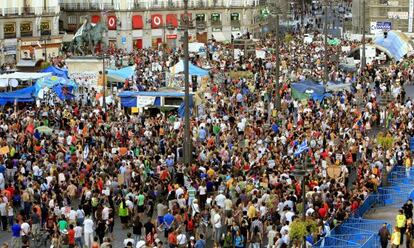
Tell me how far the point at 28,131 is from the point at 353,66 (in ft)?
89.7

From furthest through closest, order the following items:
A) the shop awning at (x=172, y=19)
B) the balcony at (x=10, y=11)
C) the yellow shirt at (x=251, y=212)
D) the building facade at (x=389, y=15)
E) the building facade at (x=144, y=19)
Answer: the shop awning at (x=172, y=19) < the building facade at (x=144, y=19) < the building facade at (x=389, y=15) < the balcony at (x=10, y=11) < the yellow shirt at (x=251, y=212)

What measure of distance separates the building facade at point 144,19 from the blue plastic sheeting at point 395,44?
21527mm

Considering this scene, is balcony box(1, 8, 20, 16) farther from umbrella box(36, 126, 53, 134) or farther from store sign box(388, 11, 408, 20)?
umbrella box(36, 126, 53, 134)

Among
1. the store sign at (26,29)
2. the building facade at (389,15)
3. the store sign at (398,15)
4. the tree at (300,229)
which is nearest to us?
the tree at (300,229)

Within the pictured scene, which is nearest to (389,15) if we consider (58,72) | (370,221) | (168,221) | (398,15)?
(398,15)

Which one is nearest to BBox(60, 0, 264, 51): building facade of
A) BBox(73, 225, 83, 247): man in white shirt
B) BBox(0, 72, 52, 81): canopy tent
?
BBox(0, 72, 52, 81): canopy tent

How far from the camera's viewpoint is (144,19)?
89.4 m

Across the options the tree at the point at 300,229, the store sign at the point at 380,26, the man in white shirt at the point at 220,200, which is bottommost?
the man in white shirt at the point at 220,200

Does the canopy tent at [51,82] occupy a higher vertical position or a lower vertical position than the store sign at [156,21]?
lower

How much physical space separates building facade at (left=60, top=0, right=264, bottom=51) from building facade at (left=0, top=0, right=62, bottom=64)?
6052 mm

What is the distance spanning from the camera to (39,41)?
78375mm

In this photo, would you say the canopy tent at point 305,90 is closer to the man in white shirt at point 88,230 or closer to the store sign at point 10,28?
Answer: the man in white shirt at point 88,230

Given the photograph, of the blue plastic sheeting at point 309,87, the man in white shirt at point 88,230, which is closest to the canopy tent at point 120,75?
the blue plastic sheeting at point 309,87

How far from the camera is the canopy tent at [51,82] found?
157 feet
